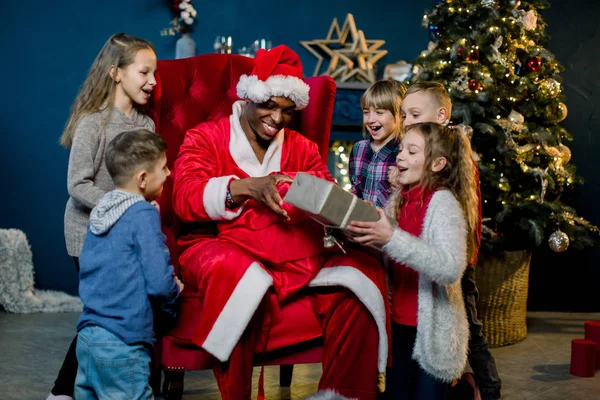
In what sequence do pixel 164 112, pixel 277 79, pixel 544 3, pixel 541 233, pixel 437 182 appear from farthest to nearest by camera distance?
1. pixel 544 3
2. pixel 541 233
3. pixel 164 112
4. pixel 277 79
5. pixel 437 182

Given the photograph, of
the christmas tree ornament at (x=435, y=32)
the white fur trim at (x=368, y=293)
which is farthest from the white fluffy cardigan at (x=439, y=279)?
the christmas tree ornament at (x=435, y=32)

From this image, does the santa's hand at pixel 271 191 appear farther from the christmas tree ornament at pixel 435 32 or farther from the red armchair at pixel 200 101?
the christmas tree ornament at pixel 435 32

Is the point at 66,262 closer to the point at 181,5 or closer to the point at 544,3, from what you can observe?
the point at 181,5

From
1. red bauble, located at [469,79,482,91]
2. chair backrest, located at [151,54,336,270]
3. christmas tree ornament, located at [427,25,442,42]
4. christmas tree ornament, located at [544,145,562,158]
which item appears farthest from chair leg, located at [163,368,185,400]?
christmas tree ornament, located at [427,25,442,42]

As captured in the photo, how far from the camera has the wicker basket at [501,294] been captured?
3.86 meters

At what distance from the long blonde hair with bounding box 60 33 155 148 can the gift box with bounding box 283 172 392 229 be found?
1.14 m

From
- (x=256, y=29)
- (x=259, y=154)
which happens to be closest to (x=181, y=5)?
(x=256, y=29)

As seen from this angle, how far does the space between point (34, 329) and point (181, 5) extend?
95.2 inches

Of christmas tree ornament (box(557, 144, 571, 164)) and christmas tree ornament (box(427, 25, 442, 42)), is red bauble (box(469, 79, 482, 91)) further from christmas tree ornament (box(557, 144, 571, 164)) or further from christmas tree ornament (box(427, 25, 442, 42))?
christmas tree ornament (box(557, 144, 571, 164))

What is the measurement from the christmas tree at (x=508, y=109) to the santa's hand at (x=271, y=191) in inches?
70.3

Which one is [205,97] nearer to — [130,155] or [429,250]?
[130,155]

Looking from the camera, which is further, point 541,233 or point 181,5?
point 181,5

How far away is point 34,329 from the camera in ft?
13.3

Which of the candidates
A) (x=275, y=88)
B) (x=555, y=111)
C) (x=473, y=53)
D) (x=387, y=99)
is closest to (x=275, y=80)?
(x=275, y=88)
